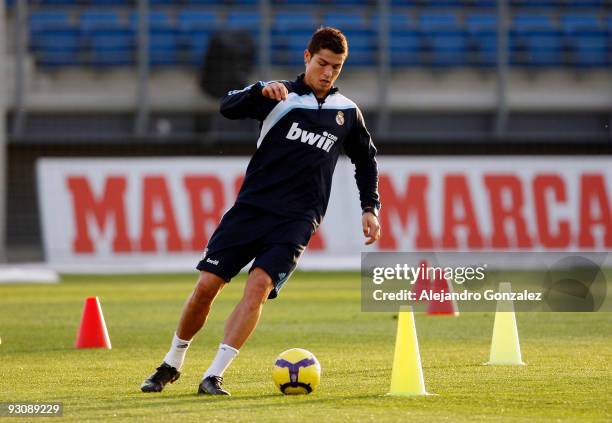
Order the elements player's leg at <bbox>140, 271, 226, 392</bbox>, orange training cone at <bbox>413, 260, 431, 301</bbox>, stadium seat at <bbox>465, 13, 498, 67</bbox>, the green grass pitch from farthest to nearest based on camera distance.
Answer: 1. stadium seat at <bbox>465, 13, 498, 67</bbox>
2. orange training cone at <bbox>413, 260, 431, 301</bbox>
3. player's leg at <bbox>140, 271, 226, 392</bbox>
4. the green grass pitch

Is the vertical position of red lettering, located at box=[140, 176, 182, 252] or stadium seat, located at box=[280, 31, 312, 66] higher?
stadium seat, located at box=[280, 31, 312, 66]

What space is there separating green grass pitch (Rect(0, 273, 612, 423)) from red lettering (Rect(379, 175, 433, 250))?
5.83m

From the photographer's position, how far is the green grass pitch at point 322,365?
7266 mm

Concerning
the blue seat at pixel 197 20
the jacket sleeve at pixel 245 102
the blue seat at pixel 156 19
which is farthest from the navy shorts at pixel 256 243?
the blue seat at pixel 156 19

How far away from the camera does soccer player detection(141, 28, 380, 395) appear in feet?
26.0

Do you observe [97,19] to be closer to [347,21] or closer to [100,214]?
[347,21]

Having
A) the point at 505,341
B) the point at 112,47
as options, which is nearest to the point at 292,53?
the point at 112,47

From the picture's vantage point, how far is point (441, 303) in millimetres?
14922

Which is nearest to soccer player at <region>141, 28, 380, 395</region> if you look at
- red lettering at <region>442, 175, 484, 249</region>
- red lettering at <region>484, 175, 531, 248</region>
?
red lettering at <region>442, 175, 484, 249</region>

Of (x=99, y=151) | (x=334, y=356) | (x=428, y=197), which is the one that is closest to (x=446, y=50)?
(x=428, y=197)

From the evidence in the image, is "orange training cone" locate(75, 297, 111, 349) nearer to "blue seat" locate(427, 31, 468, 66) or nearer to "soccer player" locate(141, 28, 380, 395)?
"soccer player" locate(141, 28, 380, 395)

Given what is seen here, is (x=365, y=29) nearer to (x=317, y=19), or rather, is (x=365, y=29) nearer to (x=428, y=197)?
(x=317, y=19)

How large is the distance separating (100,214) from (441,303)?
10.2 metres

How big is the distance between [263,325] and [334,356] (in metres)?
3.43
